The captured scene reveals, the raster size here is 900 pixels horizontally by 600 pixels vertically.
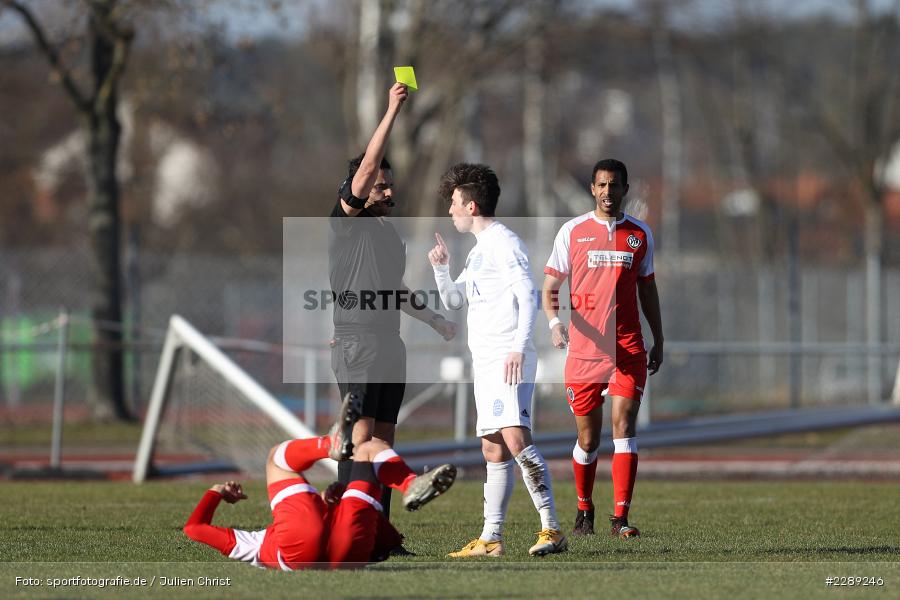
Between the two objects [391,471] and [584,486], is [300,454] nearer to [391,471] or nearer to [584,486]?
[391,471]

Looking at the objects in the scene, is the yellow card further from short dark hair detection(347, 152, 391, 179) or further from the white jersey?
the white jersey

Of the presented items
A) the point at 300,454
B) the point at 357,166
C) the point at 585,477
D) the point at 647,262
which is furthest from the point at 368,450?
the point at 647,262

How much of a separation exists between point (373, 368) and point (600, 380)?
1922 mm

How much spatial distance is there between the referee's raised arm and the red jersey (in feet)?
6.15

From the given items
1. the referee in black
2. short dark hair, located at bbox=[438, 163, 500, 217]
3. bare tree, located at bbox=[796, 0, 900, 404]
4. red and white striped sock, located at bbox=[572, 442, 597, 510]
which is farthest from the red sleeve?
bare tree, located at bbox=[796, 0, 900, 404]

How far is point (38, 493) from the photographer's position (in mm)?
12289

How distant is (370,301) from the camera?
785 cm

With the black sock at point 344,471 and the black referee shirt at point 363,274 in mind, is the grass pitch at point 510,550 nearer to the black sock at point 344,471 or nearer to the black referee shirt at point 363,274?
the black sock at point 344,471

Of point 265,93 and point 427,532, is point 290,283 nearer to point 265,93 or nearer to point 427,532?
point 265,93

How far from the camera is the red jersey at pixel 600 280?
30.0 ft

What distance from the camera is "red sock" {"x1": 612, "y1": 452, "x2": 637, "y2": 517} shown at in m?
9.00

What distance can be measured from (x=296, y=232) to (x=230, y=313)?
13.9 ft

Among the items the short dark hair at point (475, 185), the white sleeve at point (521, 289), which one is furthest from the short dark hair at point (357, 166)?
the white sleeve at point (521, 289)

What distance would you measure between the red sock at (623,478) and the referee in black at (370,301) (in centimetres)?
172
